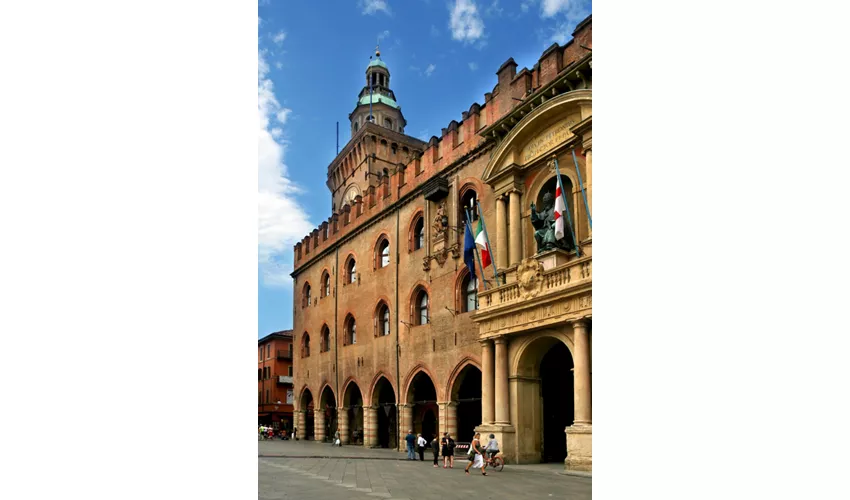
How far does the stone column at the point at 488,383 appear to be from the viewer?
60.5ft

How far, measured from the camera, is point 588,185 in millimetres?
16766

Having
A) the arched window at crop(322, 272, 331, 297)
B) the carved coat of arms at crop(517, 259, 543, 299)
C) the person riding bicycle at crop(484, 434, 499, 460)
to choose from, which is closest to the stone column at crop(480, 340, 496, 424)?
the person riding bicycle at crop(484, 434, 499, 460)

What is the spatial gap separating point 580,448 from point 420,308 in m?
11.0

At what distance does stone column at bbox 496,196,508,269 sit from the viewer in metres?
19.8

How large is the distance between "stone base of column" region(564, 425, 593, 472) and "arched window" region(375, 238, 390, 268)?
14052 millimetres

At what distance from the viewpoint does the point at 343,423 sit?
98.2 feet

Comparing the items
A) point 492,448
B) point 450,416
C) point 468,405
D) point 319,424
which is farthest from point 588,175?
point 319,424

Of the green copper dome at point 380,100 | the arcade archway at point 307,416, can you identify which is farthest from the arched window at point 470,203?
the green copper dome at point 380,100

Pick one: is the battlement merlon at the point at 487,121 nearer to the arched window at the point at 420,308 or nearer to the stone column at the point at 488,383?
the arched window at the point at 420,308

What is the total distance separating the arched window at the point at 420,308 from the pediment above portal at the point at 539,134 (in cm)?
635

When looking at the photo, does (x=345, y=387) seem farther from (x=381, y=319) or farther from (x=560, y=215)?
(x=560, y=215)

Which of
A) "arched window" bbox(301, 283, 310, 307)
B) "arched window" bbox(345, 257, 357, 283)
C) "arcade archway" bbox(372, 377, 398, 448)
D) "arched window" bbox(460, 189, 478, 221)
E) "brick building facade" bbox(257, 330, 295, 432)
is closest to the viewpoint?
"arched window" bbox(460, 189, 478, 221)

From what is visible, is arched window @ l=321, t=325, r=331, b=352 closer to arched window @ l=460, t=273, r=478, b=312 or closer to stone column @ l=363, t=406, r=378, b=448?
stone column @ l=363, t=406, r=378, b=448
